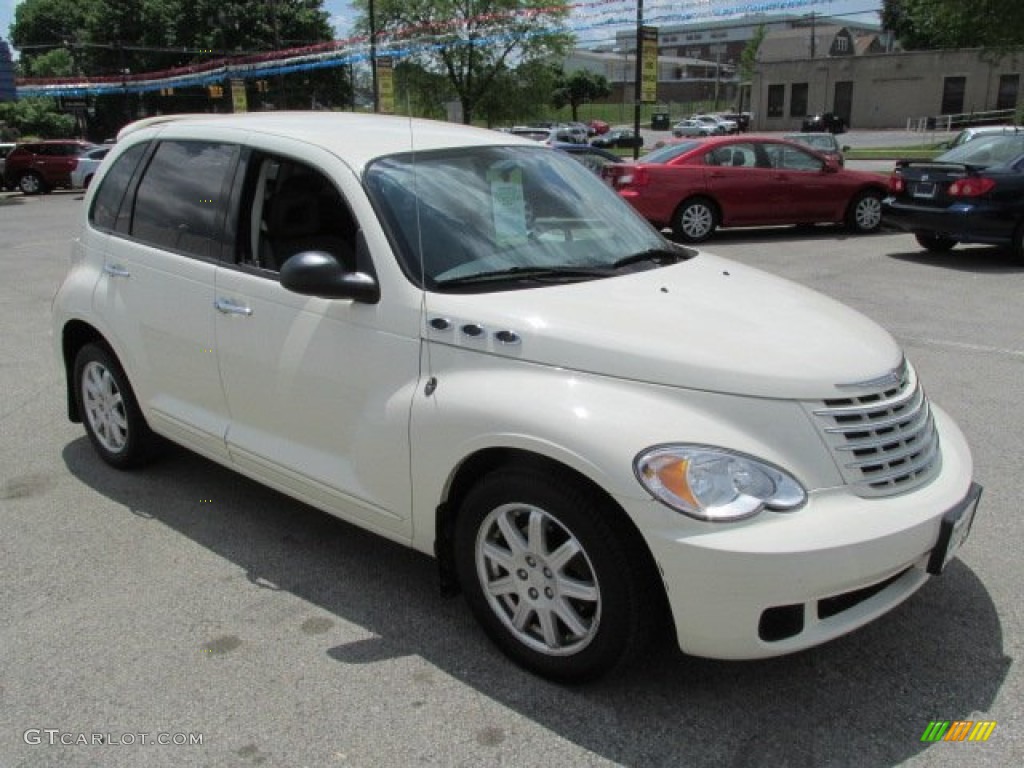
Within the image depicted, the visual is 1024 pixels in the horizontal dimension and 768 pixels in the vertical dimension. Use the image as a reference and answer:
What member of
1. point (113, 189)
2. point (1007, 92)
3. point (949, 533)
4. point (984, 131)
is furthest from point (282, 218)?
point (1007, 92)

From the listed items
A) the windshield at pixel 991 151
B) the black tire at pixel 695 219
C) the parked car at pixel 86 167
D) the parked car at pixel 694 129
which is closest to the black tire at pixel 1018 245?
the windshield at pixel 991 151

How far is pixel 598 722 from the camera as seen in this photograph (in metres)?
2.75

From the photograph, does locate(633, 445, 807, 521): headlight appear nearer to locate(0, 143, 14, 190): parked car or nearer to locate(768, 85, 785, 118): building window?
locate(0, 143, 14, 190): parked car

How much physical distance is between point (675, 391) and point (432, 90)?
47.5 metres

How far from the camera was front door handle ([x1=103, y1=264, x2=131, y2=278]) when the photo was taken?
14.1 ft

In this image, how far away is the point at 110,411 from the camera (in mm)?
4711

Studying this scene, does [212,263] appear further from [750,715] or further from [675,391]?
[750,715]

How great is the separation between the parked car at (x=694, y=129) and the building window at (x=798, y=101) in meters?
12.1

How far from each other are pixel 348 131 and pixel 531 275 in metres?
1.11

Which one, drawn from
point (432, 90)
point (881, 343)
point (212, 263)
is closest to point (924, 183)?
point (881, 343)

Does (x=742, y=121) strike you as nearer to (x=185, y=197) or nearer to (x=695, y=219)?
(x=695, y=219)

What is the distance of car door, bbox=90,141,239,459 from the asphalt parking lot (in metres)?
0.56

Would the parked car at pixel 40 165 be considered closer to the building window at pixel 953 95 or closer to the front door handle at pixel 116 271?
the front door handle at pixel 116 271

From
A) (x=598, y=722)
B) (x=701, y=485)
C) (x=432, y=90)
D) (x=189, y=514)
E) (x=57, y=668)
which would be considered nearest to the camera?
(x=701, y=485)
